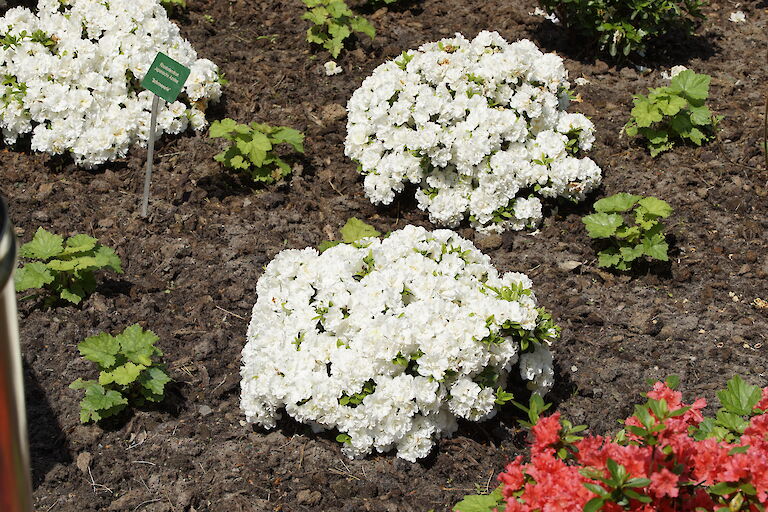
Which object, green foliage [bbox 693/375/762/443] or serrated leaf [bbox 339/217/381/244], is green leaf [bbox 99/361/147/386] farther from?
green foliage [bbox 693/375/762/443]

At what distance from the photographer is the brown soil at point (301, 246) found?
11.9 ft

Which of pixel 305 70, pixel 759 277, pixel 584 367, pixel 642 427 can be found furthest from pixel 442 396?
pixel 305 70

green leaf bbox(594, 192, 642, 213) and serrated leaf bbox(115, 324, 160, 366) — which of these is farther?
green leaf bbox(594, 192, 642, 213)

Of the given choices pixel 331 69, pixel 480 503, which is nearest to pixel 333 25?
pixel 331 69

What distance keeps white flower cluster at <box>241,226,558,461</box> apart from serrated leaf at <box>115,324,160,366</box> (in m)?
0.40

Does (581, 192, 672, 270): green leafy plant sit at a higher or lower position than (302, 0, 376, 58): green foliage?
lower

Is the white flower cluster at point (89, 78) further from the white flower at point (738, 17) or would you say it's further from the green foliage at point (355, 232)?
the white flower at point (738, 17)

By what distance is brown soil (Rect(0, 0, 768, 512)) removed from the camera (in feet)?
11.9

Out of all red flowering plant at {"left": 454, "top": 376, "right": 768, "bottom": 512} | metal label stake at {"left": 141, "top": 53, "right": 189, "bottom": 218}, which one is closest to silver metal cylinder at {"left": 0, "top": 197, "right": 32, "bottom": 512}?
red flowering plant at {"left": 454, "top": 376, "right": 768, "bottom": 512}

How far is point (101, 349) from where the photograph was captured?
3.71 metres

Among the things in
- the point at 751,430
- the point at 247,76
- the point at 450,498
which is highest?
the point at 247,76

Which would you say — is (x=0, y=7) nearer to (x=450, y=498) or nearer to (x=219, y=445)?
(x=219, y=445)

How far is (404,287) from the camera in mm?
3779

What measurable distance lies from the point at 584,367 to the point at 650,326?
0.45 meters
